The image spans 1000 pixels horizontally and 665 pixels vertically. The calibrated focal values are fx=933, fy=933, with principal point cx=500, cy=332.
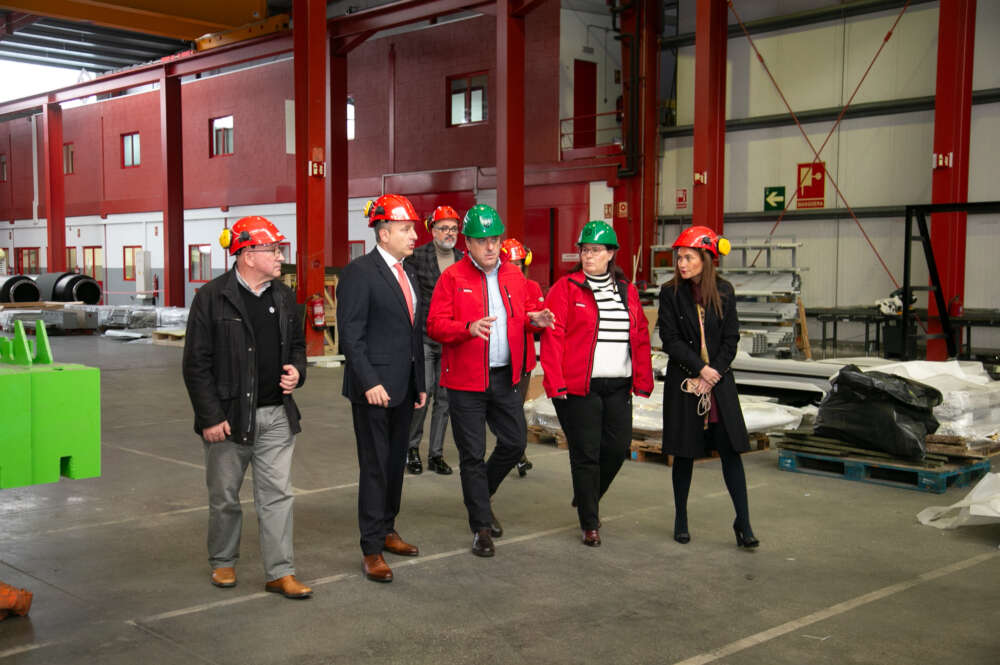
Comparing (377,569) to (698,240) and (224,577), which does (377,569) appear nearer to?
(224,577)

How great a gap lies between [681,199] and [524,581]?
15546mm

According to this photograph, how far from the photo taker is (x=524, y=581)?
461 cm

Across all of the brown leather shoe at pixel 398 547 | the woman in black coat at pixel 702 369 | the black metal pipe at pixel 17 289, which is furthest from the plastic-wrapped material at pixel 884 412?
the black metal pipe at pixel 17 289

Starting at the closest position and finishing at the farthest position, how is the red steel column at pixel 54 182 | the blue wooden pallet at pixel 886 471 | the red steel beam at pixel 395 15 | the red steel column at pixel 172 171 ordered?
the blue wooden pallet at pixel 886 471, the red steel beam at pixel 395 15, the red steel column at pixel 172 171, the red steel column at pixel 54 182

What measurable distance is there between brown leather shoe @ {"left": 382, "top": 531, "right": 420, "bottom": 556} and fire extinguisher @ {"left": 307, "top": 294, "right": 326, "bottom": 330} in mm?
11201

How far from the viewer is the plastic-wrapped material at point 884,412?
21.8ft

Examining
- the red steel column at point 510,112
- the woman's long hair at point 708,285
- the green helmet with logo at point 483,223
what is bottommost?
the woman's long hair at point 708,285

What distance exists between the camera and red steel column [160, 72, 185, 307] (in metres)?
24.8

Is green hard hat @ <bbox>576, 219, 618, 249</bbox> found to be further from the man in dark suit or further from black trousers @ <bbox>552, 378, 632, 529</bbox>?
the man in dark suit

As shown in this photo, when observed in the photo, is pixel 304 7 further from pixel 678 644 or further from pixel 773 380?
pixel 678 644

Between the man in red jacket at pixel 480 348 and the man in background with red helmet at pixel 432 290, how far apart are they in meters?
0.99

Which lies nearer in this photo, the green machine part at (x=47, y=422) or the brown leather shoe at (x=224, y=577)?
the green machine part at (x=47, y=422)

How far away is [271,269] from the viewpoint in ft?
14.0

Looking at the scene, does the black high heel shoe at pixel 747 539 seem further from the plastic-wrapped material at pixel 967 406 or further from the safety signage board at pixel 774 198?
the safety signage board at pixel 774 198
